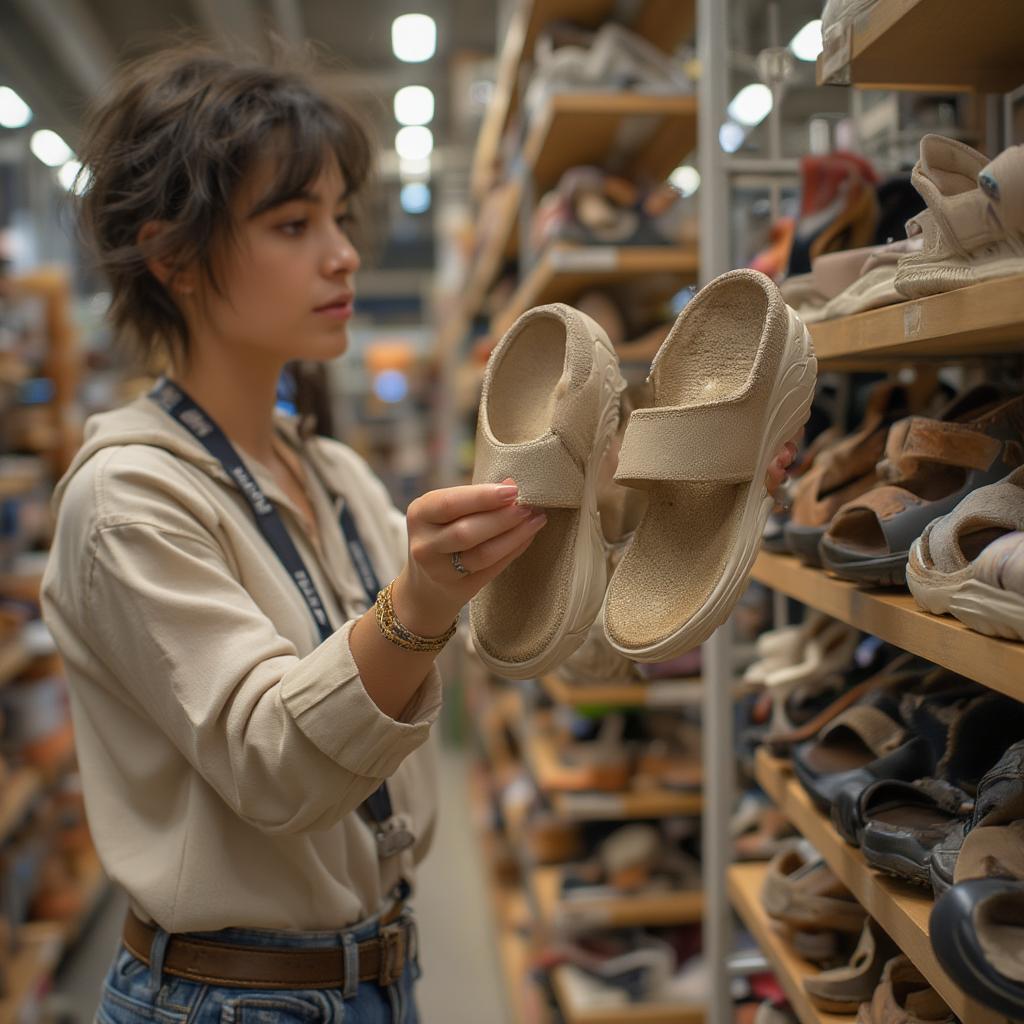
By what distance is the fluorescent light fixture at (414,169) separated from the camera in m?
A: 8.37

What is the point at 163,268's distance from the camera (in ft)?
4.45

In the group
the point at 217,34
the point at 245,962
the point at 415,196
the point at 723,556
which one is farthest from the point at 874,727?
the point at 415,196

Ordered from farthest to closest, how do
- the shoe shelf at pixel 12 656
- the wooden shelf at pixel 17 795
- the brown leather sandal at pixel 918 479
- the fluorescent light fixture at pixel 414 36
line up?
1. the fluorescent light fixture at pixel 414 36
2. the shoe shelf at pixel 12 656
3. the wooden shelf at pixel 17 795
4. the brown leather sandal at pixel 918 479

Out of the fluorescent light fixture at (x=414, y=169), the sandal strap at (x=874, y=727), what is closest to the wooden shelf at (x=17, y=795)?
the sandal strap at (x=874, y=727)

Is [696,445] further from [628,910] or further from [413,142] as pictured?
[413,142]

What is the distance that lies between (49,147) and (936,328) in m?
6.55

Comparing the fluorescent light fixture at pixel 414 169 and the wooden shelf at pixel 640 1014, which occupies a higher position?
the fluorescent light fixture at pixel 414 169

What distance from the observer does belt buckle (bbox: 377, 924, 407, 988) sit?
4.21 feet

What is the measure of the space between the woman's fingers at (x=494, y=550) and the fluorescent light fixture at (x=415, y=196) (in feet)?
30.2

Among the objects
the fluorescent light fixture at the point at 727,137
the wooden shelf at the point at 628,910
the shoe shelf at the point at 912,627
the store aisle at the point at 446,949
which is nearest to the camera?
the shoe shelf at the point at 912,627

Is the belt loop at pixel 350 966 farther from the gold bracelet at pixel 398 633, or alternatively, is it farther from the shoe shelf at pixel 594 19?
the shoe shelf at pixel 594 19

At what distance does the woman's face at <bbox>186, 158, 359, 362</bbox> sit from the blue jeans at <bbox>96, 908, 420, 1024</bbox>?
0.69m

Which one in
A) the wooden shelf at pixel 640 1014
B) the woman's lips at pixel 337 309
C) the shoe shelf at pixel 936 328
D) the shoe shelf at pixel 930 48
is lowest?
the wooden shelf at pixel 640 1014

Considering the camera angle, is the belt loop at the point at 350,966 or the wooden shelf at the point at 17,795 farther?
the wooden shelf at the point at 17,795
